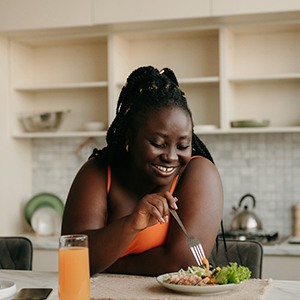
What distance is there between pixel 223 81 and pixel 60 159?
1.28m

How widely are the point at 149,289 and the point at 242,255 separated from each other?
25.5 inches

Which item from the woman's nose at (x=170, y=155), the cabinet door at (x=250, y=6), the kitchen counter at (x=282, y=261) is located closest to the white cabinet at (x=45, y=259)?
the kitchen counter at (x=282, y=261)

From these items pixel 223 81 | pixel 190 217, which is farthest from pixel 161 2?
pixel 190 217

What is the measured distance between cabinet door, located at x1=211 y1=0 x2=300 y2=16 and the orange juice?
235 cm

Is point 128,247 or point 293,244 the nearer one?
point 128,247

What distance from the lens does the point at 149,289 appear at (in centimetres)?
187

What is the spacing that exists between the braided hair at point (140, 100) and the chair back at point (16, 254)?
1.77 feet

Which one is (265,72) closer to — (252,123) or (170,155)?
(252,123)

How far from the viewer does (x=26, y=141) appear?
4602 mm

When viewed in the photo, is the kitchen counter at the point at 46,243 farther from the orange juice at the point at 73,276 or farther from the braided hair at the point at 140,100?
the orange juice at the point at 73,276

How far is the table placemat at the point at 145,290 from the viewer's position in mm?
1771

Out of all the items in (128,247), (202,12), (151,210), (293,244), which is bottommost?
(293,244)

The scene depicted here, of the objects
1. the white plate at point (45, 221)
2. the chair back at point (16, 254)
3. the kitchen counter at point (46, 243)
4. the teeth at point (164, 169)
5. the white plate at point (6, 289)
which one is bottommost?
the kitchen counter at point (46, 243)

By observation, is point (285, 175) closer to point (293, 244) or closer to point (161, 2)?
point (293, 244)
